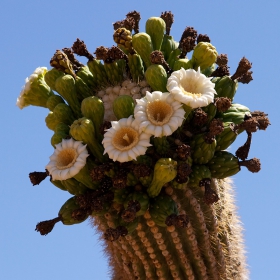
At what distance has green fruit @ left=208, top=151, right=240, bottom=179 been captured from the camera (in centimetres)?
549

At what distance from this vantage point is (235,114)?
5.62 m

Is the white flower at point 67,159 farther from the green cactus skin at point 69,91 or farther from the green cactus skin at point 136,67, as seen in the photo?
the green cactus skin at point 136,67

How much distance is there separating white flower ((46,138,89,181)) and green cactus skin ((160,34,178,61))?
1290 mm

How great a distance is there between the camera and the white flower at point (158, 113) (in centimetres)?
518

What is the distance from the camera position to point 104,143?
5.25 meters

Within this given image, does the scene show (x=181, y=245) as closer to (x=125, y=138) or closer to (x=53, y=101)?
(x=125, y=138)

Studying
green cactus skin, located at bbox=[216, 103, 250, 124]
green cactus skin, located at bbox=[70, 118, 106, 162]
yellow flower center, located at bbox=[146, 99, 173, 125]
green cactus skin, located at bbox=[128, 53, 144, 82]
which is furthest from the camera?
green cactus skin, located at bbox=[128, 53, 144, 82]

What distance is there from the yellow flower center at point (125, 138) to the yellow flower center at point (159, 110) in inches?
7.2

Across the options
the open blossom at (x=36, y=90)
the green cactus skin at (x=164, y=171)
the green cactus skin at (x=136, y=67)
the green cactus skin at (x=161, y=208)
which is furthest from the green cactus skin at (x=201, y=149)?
the open blossom at (x=36, y=90)

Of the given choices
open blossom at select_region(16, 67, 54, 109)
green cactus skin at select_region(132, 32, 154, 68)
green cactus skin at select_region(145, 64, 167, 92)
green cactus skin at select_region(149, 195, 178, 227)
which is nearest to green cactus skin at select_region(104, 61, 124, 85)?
green cactus skin at select_region(132, 32, 154, 68)

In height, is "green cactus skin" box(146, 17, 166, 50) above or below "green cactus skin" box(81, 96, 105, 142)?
above

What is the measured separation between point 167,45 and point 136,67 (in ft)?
1.39

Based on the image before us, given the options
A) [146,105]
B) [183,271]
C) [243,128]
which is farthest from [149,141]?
[183,271]

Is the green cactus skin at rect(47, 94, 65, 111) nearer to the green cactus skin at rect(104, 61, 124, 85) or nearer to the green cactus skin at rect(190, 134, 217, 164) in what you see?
the green cactus skin at rect(104, 61, 124, 85)
